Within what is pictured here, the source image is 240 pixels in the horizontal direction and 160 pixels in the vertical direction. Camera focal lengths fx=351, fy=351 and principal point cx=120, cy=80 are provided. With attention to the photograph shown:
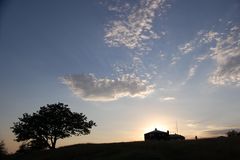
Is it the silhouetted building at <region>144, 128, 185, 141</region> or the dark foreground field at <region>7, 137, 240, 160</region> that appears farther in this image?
the silhouetted building at <region>144, 128, 185, 141</region>

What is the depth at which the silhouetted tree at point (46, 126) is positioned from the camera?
265ft

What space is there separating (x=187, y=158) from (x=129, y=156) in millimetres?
6894

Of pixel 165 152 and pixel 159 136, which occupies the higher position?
pixel 159 136

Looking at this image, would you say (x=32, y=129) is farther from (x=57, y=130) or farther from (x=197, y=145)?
(x=197, y=145)

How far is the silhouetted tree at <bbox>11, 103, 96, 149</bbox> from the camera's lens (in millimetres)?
80700

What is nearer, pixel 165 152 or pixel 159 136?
pixel 165 152

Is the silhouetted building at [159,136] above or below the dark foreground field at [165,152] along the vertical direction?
above

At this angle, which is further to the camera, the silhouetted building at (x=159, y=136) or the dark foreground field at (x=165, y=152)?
the silhouetted building at (x=159, y=136)

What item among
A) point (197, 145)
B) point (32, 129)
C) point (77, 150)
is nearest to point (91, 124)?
point (32, 129)

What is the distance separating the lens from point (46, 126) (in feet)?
266

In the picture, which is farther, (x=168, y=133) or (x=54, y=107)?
(x=168, y=133)

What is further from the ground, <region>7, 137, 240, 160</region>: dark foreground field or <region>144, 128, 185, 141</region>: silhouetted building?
<region>144, 128, 185, 141</region>: silhouetted building

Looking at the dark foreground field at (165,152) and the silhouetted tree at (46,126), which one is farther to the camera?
the silhouetted tree at (46,126)

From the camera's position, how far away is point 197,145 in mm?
46656
